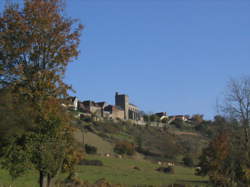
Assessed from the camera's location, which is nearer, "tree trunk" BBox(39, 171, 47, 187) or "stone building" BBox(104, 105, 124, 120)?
"tree trunk" BBox(39, 171, 47, 187)

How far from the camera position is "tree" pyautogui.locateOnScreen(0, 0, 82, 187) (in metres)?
16.3

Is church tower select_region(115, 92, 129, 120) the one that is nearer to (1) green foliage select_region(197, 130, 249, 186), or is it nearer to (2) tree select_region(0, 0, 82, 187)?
(1) green foliage select_region(197, 130, 249, 186)

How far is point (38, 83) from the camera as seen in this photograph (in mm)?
17547

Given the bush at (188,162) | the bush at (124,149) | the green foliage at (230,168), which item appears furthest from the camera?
the bush at (124,149)

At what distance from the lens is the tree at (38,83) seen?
16.3m

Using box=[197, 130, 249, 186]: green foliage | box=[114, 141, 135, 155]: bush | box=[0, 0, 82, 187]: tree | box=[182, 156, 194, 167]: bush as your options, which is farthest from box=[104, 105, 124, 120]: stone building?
box=[0, 0, 82, 187]: tree

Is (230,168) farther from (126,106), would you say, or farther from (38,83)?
(126,106)

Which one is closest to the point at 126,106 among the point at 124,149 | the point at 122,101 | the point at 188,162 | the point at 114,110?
the point at 122,101

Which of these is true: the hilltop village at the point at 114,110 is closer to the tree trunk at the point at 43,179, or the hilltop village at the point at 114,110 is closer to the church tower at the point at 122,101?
the church tower at the point at 122,101

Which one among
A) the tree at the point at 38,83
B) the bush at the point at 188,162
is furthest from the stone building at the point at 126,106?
the tree at the point at 38,83

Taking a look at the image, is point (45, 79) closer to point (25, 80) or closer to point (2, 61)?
point (25, 80)

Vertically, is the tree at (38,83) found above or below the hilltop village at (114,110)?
below

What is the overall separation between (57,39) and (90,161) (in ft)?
116

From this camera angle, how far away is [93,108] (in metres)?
131
